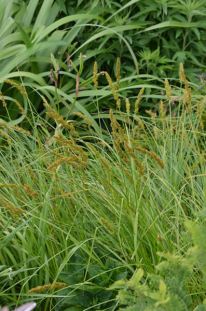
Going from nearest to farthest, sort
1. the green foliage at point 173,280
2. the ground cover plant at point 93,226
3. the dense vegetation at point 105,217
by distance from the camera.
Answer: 1. the green foliage at point 173,280
2. the dense vegetation at point 105,217
3. the ground cover plant at point 93,226

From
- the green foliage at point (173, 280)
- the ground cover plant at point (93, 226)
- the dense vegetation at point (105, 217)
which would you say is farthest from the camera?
the ground cover plant at point (93, 226)

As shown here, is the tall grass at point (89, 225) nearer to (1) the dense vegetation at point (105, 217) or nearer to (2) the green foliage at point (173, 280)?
(1) the dense vegetation at point (105, 217)

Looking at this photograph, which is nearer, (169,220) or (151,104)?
(169,220)

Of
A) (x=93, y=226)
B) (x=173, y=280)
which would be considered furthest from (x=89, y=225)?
(x=173, y=280)

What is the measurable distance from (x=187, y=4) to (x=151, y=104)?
559mm

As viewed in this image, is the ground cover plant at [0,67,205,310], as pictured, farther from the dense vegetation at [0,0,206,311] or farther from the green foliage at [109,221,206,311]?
the green foliage at [109,221,206,311]

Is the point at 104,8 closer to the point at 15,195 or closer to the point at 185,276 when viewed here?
the point at 15,195

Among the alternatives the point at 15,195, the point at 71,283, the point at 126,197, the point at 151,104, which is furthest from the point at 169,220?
the point at 151,104

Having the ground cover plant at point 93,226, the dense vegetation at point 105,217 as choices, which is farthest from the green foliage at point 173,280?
the ground cover plant at point 93,226

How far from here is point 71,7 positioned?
4059 millimetres

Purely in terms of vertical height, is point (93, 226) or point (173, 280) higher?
point (173, 280)

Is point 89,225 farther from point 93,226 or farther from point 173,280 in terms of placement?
point 173,280

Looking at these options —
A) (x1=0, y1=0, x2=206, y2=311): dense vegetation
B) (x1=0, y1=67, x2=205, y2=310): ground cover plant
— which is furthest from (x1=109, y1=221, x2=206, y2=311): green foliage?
(x1=0, y1=67, x2=205, y2=310): ground cover plant

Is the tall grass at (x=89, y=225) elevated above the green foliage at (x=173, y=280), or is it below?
below
